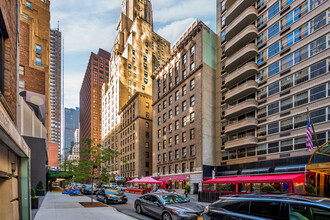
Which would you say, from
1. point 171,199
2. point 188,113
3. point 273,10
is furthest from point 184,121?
point 171,199

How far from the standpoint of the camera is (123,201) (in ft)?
60.9

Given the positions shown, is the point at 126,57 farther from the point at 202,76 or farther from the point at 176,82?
Result: the point at 202,76

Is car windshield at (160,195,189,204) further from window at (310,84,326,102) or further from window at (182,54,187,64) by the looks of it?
window at (182,54,187,64)

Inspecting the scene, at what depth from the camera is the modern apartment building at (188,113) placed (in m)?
37.1

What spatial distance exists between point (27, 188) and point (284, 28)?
32.6m

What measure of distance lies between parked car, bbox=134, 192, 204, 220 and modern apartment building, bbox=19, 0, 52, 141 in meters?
33.3

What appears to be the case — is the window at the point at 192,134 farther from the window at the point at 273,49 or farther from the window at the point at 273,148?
the window at the point at 273,49

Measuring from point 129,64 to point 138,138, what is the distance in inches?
1323

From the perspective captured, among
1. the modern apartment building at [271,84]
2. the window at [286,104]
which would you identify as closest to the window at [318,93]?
the modern apartment building at [271,84]

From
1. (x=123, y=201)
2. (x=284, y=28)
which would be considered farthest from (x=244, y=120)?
(x=123, y=201)

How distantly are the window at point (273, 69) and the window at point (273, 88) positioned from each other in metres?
1.55

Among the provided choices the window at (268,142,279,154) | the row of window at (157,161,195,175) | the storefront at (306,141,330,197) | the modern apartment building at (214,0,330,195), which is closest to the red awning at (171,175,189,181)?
the row of window at (157,161,195,175)

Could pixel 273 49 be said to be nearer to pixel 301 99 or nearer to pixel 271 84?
pixel 271 84

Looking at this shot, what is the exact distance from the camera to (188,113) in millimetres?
40625
